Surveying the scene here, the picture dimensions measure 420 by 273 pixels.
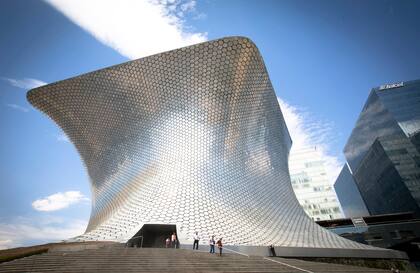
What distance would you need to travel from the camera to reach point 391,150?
45031mm

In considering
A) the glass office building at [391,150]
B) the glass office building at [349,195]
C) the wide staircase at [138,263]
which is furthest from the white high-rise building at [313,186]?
the wide staircase at [138,263]

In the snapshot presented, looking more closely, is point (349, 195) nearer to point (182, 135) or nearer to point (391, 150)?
point (391, 150)

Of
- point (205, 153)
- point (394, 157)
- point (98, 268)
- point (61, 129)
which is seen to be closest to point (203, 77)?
point (205, 153)

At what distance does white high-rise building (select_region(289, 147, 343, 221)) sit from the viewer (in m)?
46.4

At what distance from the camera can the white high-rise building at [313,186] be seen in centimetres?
4639

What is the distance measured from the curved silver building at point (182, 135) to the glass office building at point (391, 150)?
34822 millimetres

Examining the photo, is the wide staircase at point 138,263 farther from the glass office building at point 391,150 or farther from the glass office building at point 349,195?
the glass office building at point 349,195

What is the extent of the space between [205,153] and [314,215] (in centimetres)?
3749

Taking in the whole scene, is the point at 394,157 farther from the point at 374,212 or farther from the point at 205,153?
the point at 205,153

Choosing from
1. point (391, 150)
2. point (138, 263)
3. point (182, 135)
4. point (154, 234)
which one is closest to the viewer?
point (138, 263)

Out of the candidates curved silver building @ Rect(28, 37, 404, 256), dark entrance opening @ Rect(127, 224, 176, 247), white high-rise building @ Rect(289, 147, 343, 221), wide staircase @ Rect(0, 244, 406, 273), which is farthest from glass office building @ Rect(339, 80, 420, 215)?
wide staircase @ Rect(0, 244, 406, 273)

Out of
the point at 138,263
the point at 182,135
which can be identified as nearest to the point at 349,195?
the point at 182,135

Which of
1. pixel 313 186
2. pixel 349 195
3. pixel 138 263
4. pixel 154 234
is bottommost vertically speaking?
pixel 138 263

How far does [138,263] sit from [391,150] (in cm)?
5111
